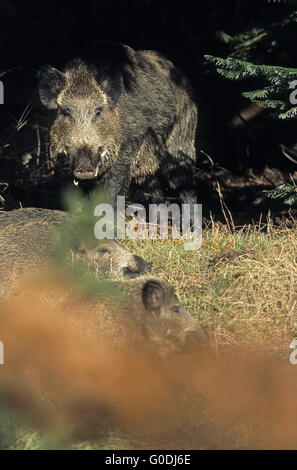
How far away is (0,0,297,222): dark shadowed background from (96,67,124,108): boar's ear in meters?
0.98

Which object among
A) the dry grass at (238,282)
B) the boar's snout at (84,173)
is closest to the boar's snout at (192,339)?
the dry grass at (238,282)

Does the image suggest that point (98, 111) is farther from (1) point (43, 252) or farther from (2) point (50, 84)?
(1) point (43, 252)

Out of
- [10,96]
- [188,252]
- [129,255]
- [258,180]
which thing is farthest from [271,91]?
[10,96]

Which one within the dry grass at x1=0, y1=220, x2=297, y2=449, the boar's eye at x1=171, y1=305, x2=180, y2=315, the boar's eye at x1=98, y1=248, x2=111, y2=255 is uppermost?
the boar's eye at x1=98, y1=248, x2=111, y2=255

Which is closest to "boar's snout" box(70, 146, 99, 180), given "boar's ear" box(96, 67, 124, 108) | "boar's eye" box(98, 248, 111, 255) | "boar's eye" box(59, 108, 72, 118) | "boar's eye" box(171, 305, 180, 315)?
"boar's eye" box(59, 108, 72, 118)

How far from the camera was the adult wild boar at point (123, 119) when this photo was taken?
6582 mm

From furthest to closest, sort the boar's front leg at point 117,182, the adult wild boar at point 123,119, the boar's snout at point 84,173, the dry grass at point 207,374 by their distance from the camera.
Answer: the boar's front leg at point 117,182, the adult wild boar at point 123,119, the boar's snout at point 84,173, the dry grass at point 207,374

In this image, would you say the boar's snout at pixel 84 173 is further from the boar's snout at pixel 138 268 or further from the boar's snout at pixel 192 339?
the boar's snout at pixel 192 339

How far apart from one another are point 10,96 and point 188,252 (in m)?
3.50

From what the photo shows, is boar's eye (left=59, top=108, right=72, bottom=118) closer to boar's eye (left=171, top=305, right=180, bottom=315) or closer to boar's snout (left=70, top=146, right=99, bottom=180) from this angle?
boar's snout (left=70, top=146, right=99, bottom=180)

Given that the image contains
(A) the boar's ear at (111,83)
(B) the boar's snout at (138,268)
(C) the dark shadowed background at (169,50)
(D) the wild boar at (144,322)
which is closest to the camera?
(D) the wild boar at (144,322)

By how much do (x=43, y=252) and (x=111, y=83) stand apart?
2333 mm

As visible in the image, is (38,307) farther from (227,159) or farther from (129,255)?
(227,159)

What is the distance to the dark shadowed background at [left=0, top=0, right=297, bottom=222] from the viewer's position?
7.68 meters
